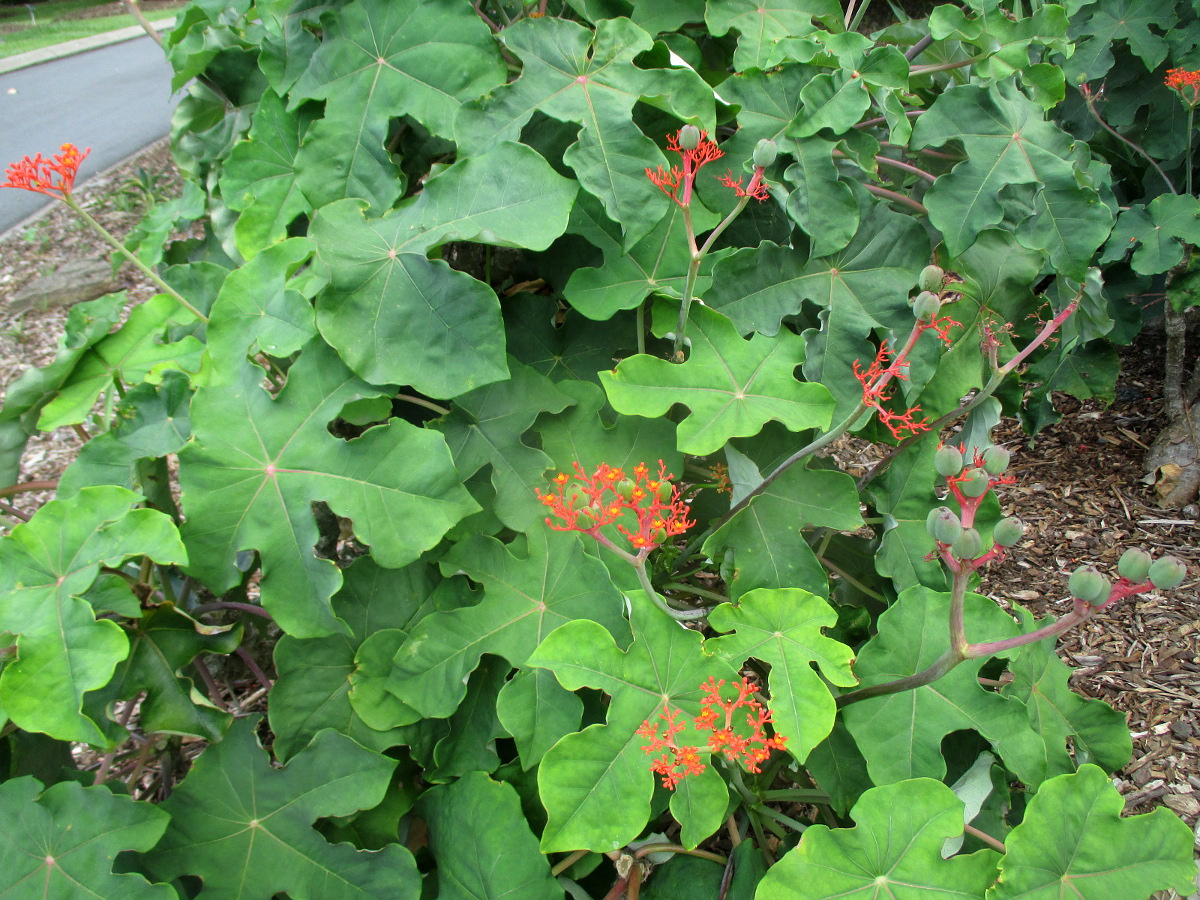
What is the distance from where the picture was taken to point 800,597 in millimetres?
1211

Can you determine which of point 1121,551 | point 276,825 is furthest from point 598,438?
point 1121,551

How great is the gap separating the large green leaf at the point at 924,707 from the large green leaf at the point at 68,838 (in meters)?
1.02

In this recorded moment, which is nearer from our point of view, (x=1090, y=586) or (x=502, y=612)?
(x=1090, y=586)

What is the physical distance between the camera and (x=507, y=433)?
55.5 inches

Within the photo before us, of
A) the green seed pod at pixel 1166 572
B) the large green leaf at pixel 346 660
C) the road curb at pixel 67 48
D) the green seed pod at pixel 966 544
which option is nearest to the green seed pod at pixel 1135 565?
the green seed pod at pixel 1166 572

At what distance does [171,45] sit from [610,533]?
1.40m

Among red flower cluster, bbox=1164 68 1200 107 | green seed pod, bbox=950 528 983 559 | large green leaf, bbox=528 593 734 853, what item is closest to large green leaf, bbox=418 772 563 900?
large green leaf, bbox=528 593 734 853

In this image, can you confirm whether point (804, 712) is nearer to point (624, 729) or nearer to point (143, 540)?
point (624, 729)

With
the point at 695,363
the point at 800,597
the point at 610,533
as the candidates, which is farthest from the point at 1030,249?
the point at 610,533

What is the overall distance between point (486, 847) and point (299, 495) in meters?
0.59

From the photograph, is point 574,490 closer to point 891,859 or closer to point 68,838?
point 891,859

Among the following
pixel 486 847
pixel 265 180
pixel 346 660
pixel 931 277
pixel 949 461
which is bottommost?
pixel 486 847

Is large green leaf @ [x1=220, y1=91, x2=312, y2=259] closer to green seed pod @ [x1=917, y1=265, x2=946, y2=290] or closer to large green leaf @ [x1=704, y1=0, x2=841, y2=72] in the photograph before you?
large green leaf @ [x1=704, y1=0, x2=841, y2=72]

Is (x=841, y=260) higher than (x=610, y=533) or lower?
higher
